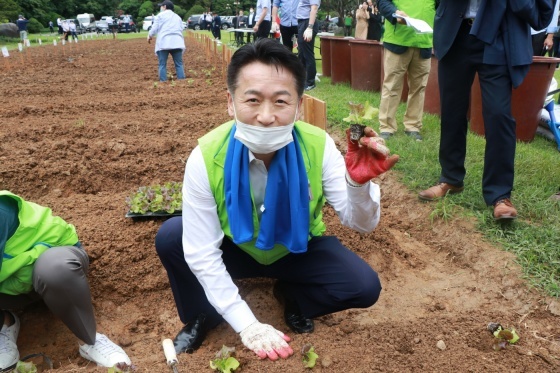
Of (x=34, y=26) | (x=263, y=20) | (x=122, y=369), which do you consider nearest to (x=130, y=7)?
(x=34, y=26)

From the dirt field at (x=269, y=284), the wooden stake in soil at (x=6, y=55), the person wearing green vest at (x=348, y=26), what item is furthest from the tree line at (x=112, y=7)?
the dirt field at (x=269, y=284)

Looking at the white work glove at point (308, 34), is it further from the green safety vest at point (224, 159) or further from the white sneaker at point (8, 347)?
the white sneaker at point (8, 347)

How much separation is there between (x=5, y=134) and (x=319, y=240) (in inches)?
173

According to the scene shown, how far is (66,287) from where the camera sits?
6.57ft

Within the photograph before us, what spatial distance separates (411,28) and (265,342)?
3.31 m

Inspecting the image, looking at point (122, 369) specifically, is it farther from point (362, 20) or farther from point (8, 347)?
→ point (362, 20)

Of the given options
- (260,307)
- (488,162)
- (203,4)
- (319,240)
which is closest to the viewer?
(319,240)

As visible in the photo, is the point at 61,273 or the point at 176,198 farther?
the point at 176,198

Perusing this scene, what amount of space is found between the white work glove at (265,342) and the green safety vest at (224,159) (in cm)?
35

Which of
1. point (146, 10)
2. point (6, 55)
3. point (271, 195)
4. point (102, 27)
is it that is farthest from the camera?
point (146, 10)

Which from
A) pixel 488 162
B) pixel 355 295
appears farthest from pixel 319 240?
pixel 488 162

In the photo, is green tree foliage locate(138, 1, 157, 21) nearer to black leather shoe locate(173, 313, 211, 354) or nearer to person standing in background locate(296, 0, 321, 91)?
person standing in background locate(296, 0, 321, 91)

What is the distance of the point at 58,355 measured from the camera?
2.37m

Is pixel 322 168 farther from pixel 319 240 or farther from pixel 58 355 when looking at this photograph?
pixel 58 355
